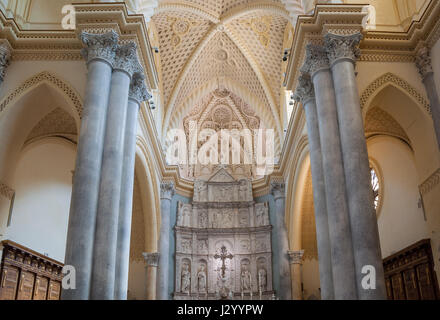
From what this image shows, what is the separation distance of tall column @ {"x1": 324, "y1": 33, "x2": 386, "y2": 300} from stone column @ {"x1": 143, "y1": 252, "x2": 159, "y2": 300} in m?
12.0

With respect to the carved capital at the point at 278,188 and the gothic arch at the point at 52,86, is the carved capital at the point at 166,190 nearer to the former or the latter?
the carved capital at the point at 278,188

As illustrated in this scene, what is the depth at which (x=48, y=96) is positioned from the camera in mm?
13867

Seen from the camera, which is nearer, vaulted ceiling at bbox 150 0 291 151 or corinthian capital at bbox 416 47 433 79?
corinthian capital at bbox 416 47 433 79

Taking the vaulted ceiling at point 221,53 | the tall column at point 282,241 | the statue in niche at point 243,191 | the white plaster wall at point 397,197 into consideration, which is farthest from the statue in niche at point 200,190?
the white plaster wall at point 397,197

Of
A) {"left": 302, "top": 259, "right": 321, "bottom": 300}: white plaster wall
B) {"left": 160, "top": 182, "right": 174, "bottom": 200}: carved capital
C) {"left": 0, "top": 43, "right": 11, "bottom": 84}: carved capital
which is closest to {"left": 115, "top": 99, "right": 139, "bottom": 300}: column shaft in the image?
{"left": 0, "top": 43, "right": 11, "bottom": 84}: carved capital

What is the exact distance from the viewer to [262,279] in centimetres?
2350

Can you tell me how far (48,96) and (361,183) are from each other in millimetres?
9332

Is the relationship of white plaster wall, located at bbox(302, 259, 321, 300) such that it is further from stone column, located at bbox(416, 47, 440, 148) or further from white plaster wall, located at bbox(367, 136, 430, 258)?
stone column, located at bbox(416, 47, 440, 148)

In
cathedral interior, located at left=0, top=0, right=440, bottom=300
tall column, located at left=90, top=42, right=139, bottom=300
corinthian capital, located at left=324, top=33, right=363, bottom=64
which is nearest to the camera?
tall column, located at left=90, top=42, right=139, bottom=300

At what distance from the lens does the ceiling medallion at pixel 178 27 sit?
2031 centimetres

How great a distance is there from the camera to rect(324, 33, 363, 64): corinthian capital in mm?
12430

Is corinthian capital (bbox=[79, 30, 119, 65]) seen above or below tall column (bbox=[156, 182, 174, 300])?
above
